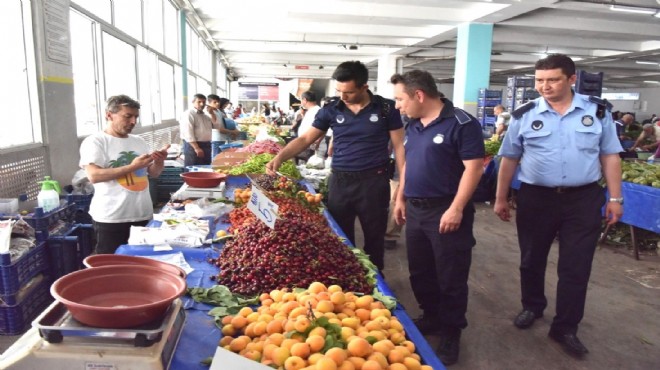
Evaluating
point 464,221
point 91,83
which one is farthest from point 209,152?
point 464,221

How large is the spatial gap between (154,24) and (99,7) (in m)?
3.29

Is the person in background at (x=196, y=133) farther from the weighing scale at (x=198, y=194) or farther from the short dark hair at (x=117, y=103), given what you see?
the short dark hair at (x=117, y=103)

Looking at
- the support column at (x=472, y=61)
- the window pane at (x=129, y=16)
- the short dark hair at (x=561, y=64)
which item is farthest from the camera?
the support column at (x=472, y=61)

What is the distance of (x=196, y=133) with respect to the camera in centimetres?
700

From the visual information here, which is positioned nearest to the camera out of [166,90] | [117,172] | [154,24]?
[117,172]

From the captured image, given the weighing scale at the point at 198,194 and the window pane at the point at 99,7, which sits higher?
the window pane at the point at 99,7

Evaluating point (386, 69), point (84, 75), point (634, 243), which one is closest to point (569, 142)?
point (634, 243)

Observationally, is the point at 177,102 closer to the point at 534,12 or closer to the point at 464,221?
the point at 534,12

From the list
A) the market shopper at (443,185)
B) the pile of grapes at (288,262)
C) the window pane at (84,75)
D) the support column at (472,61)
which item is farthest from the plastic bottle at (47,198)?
the support column at (472,61)

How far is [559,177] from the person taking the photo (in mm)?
2807

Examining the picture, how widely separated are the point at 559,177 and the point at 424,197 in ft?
2.84

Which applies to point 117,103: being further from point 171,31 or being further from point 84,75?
point 171,31

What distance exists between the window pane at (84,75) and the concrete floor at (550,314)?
4.00 metres

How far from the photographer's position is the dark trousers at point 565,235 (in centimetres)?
279
